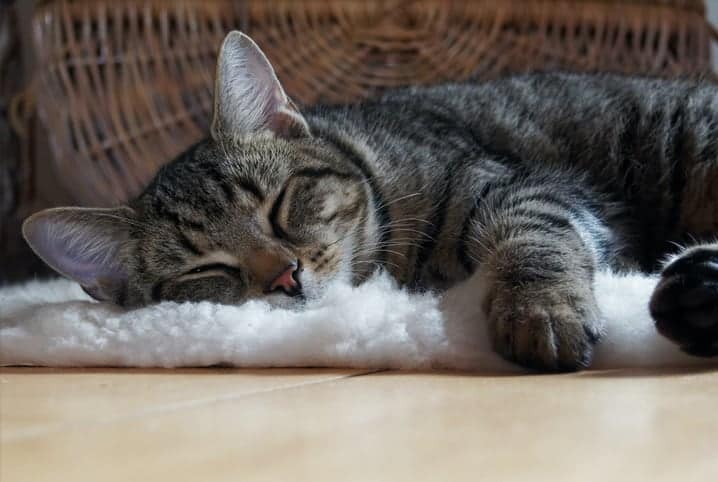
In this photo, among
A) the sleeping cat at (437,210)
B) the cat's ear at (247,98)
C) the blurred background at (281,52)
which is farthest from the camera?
the blurred background at (281,52)

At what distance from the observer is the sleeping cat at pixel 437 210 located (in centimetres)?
104

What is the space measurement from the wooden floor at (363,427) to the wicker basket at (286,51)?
1.30m

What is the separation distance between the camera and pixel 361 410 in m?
0.80

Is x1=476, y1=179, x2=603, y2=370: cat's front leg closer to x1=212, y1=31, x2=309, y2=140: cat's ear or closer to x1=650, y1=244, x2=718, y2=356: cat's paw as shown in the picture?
x1=650, y1=244, x2=718, y2=356: cat's paw

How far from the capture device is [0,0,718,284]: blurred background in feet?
7.18

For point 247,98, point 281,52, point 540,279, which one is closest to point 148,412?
point 540,279

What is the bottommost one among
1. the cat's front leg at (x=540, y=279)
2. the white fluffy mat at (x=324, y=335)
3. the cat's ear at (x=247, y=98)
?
the white fluffy mat at (x=324, y=335)

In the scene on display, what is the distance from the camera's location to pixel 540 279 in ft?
3.47

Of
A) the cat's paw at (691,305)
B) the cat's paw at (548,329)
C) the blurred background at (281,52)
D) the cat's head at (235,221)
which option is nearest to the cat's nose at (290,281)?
the cat's head at (235,221)

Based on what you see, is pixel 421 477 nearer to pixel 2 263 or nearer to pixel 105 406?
pixel 105 406

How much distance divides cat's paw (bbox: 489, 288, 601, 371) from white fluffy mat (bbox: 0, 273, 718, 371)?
25 mm

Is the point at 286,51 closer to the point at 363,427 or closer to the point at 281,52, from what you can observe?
the point at 281,52

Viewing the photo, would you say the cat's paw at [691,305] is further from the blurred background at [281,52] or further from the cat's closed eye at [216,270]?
the blurred background at [281,52]

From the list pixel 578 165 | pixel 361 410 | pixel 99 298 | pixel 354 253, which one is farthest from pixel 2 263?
pixel 361 410
